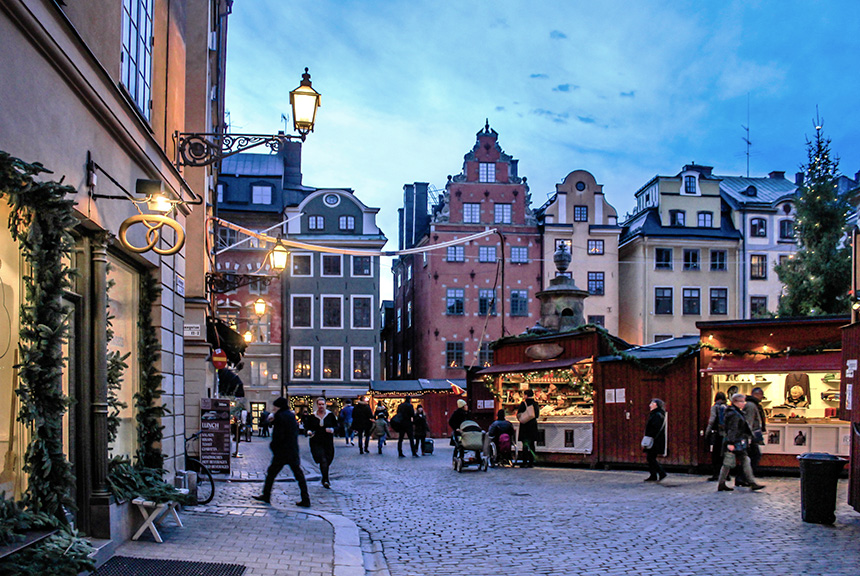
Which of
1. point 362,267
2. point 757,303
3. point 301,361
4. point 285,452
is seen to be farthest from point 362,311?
point 285,452

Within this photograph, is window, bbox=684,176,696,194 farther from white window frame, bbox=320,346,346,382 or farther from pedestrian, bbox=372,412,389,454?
pedestrian, bbox=372,412,389,454

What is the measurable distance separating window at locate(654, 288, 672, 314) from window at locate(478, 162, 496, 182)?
1185 centimetres

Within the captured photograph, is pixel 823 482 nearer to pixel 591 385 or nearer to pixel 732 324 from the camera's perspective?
pixel 732 324

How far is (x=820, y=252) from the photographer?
33.1 metres

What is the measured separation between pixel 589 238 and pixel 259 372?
2078cm

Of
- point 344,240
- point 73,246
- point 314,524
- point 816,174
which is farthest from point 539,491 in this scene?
point 344,240

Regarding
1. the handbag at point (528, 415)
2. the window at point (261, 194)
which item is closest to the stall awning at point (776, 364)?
the handbag at point (528, 415)

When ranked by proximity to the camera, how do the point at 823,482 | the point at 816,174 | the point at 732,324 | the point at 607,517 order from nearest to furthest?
1. the point at 823,482
2. the point at 607,517
3. the point at 732,324
4. the point at 816,174

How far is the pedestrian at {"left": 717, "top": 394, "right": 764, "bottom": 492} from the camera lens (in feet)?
46.9

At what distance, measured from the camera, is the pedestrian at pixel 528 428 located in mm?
20312

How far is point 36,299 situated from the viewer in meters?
6.86

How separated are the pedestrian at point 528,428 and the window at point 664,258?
32.9 m

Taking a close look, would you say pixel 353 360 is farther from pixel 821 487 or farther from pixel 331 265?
pixel 821 487

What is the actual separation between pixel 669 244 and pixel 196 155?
141ft
